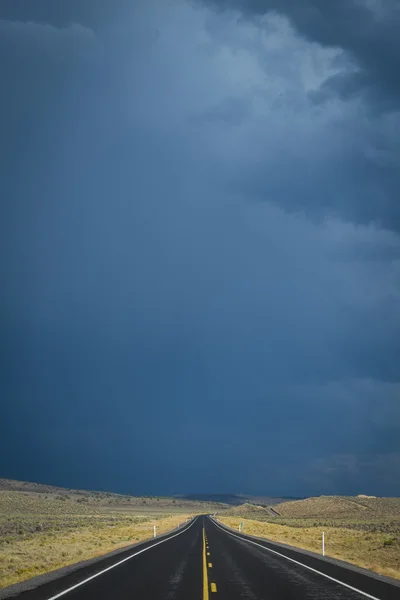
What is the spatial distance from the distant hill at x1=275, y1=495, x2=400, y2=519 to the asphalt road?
85.1 m

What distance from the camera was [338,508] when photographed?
12306 cm

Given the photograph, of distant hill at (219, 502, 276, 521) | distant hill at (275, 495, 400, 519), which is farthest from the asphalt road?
distant hill at (219, 502, 276, 521)

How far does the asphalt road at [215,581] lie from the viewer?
15.5 metres

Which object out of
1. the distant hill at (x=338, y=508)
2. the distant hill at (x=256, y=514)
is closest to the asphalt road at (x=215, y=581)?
the distant hill at (x=338, y=508)

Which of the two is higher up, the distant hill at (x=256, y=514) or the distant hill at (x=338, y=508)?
the distant hill at (x=338, y=508)

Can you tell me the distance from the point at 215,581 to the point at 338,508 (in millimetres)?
115886

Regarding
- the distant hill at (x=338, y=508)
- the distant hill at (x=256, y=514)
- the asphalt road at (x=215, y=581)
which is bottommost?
the distant hill at (x=256, y=514)

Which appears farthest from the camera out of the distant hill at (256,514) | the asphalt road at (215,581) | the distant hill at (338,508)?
the distant hill at (256,514)

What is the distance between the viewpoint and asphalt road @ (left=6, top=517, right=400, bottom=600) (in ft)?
50.8

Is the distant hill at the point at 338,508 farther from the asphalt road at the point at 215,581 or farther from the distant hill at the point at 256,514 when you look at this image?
the asphalt road at the point at 215,581

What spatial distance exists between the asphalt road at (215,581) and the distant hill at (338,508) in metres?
85.1

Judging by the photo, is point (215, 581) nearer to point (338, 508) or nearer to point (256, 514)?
point (338, 508)

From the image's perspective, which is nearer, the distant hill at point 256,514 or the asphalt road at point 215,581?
the asphalt road at point 215,581

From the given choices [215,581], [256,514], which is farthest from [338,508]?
[215,581]
